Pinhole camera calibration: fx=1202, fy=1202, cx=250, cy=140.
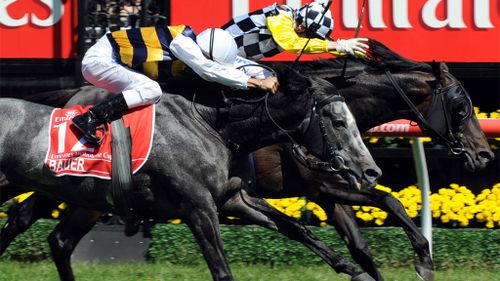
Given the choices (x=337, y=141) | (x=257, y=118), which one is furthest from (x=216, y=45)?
(x=337, y=141)

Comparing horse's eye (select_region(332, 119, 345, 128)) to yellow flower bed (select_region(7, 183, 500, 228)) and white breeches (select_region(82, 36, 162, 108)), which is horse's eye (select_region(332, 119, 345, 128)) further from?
yellow flower bed (select_region(7, 183, 500, 228))

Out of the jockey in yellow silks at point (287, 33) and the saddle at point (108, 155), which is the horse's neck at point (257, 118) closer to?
the saddle at point (108, 155)

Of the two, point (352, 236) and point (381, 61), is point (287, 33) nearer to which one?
point (381, 61)

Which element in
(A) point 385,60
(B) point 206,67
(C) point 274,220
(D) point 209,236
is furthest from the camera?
(A) point 385,60

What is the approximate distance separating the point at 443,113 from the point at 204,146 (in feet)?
5.83

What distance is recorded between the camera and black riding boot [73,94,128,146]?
597 cm

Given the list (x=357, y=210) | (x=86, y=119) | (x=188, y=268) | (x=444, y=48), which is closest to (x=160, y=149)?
(x=86, y=119)

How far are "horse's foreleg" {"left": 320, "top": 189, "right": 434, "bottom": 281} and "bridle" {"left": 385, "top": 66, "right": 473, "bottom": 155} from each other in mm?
485

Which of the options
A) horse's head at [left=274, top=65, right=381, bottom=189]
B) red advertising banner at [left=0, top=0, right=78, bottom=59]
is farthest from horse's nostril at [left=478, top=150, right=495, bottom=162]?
red advertising banner at [left=0, top=0, right=78, bottom=59]

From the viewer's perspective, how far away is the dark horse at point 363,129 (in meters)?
7.14

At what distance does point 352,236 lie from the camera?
7172 mm

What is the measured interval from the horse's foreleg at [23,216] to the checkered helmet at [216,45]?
165 cm

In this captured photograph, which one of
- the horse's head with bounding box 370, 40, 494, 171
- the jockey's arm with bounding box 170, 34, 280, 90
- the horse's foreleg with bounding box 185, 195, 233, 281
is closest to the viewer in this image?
the horse's foreleg with bounding box 185, 195, 233, 281

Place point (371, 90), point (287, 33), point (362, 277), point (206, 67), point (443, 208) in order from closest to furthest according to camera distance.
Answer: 1. point (206, 67)
2. point (362, 277)
3. point (287, 33)
4. point (371, 90)
5. point (443, 208)
